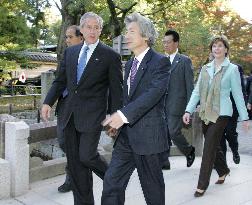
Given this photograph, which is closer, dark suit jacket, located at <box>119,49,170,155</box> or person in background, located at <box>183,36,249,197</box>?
dark suit jacket, located at <box>119,49,170,155</box>

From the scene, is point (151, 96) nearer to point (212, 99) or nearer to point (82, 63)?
point (82, 63)

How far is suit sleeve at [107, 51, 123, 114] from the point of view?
11.9 ft

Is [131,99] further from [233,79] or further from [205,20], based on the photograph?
[205,20]

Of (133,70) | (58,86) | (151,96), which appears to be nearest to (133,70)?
(133,70)

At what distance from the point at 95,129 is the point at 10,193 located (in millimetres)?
1503

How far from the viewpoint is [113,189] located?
3.07 metres

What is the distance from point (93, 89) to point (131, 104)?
2.80ft

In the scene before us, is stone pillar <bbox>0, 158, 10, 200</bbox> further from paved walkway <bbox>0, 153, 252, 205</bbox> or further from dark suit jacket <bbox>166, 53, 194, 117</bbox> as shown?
dark suit jacket <bbox>166, 53, 194, 117</bbox>

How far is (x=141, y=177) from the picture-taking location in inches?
122

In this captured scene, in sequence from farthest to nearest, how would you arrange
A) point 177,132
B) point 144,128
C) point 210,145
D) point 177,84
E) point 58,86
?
point 177,132 → point 177,84 → point 210,145 → point 58,86 → point 144,128

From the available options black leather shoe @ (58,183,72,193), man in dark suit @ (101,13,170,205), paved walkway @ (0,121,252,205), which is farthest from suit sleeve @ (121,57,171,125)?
black leather shoe @ (58,183,72,193)

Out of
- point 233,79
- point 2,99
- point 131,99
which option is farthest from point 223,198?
point 2,99

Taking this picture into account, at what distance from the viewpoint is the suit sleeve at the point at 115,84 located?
3.64 metres

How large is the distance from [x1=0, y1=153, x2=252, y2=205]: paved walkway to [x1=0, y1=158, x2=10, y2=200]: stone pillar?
9cm
